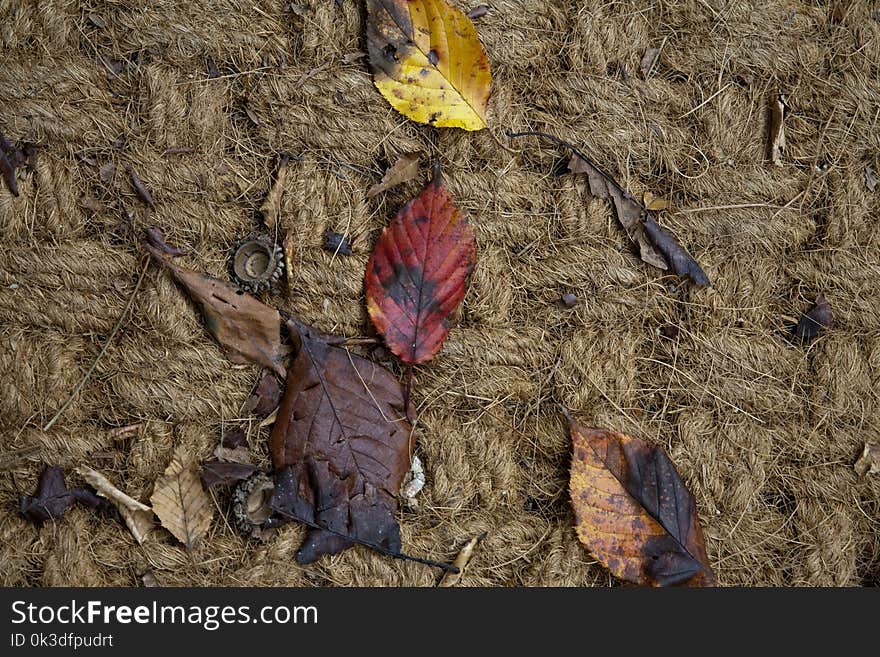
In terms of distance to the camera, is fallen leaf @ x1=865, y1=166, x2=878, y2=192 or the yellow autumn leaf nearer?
the yellow autumn leaf

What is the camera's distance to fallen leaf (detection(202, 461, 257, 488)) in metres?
1.58

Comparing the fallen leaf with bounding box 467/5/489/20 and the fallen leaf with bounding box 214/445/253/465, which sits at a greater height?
the fallen leaf with bounding box 467/5/489/20

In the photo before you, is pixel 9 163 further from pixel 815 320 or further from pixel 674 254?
pixel 815 320

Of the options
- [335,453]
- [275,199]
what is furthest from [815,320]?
[275,199]

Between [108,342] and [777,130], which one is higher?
[777,130]

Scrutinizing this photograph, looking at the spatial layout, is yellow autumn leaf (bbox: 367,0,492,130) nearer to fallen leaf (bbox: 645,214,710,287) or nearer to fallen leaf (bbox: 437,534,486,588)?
fallen leaf (bbox: 645,214,710,287)

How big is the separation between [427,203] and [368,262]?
7.9 inches

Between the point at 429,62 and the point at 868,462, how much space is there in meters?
1.49

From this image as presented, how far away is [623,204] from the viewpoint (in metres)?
1.72

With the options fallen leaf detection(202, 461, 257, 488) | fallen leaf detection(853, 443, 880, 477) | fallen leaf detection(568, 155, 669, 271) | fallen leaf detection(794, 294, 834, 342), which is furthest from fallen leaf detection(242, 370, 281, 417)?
fallen leaf detection(853, 443, 880, 477)

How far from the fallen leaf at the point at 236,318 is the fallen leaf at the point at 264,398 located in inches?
1.3

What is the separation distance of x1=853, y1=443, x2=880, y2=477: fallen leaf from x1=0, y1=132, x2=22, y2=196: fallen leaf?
219 centimetres

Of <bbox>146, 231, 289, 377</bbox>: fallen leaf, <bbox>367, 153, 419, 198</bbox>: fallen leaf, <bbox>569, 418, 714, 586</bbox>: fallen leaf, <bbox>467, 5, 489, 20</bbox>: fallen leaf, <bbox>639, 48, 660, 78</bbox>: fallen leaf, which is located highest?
<bbox>467, 5, 489, 20</bbox>: fallen leaf

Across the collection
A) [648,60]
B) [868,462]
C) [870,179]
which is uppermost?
[648,60]
